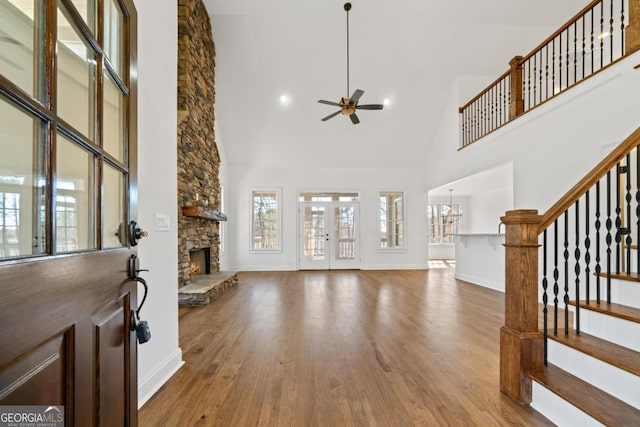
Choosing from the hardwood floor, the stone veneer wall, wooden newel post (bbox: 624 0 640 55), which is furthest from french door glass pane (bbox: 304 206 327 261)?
wooden newel post (bbox: 624 0 640 55)

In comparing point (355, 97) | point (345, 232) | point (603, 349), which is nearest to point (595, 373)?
point (603, 349)

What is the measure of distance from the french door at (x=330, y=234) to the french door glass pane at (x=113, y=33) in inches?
279

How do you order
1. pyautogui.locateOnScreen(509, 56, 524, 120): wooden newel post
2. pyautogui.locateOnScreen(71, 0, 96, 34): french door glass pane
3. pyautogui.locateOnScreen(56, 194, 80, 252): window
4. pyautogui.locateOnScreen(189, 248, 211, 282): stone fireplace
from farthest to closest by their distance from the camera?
pyautogui.locateOnScreen(189, 248, 211, 282): stone fireplace, pyautogui.locateOnScreen(509, 56, 524, 120): wooden newel post, pyautogui.locateOnScreen(71, 0, 96, 34): french door glass pane, pyautogui.locateOnScreen(56, 194, 80, 252): window

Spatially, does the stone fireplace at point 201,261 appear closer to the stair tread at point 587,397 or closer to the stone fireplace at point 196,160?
the stone fireplace at point 196,160

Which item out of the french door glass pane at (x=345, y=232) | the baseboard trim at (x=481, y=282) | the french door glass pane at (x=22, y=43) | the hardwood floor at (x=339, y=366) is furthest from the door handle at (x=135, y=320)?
the french door glass pane at (x=345, y=232)

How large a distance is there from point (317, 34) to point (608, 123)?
469 centimetres

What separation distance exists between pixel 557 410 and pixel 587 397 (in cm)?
17

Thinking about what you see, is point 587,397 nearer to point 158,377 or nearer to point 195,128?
point 158,377

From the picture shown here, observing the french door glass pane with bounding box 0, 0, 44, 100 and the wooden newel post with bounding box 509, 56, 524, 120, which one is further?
the wooden newel post with bounding box 509, 56, 524, 120

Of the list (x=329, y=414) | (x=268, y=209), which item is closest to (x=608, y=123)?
(x=329, y=414)

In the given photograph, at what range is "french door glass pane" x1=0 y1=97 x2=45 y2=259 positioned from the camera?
573mm

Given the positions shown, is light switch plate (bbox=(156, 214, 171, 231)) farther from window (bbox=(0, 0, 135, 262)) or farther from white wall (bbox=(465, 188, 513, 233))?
white wall (bbox=(465, 188, 513, 233))

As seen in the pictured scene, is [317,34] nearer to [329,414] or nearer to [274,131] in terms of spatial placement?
[274,131]

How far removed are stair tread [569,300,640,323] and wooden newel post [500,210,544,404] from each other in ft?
1.05
